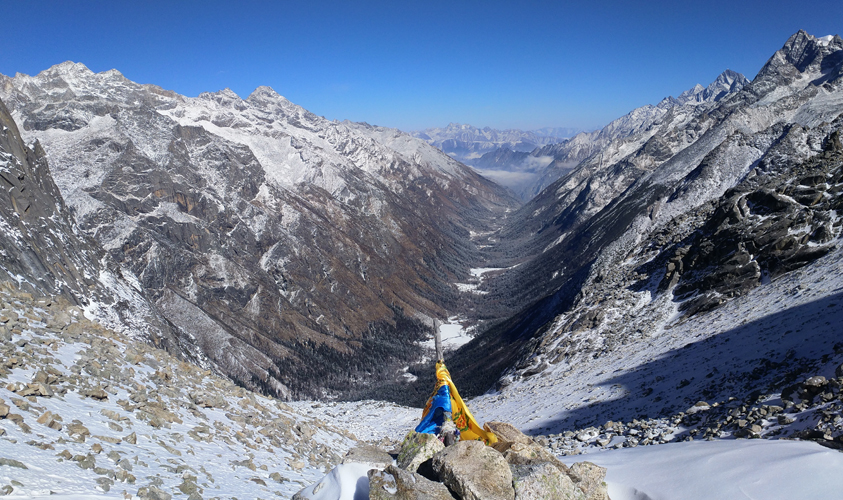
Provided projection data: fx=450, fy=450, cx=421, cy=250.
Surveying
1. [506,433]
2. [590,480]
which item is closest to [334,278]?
[506,433]

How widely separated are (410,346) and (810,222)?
459ft

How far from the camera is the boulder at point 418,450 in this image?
11102 mm

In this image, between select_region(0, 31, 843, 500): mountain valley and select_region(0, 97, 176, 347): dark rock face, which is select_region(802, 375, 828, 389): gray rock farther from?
select_region(0, 97, 176, 347): dark rock face

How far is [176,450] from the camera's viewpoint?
14.1m

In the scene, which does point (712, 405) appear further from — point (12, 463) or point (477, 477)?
point (12, 463)

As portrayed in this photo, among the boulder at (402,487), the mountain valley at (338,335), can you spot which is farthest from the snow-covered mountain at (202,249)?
the boulder at (402,487)

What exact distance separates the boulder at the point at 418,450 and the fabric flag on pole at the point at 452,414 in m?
2.00

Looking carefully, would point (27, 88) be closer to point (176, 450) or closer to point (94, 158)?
point (94, 158)

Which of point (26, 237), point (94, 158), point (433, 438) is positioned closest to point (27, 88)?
point (94, 158)

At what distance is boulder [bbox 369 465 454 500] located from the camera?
9.24 metres

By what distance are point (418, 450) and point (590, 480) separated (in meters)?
4.28

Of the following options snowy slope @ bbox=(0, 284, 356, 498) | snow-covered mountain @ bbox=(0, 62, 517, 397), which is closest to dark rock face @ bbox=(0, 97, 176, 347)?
snow-covered mountain @ bbox=(0, 62, 517, 397)

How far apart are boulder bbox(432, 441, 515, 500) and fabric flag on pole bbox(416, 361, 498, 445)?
10.4 feet

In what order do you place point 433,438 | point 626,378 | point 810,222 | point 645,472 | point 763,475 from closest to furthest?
point 763,475
point 433,438
point 645,472
point 626,378
point 810,222
